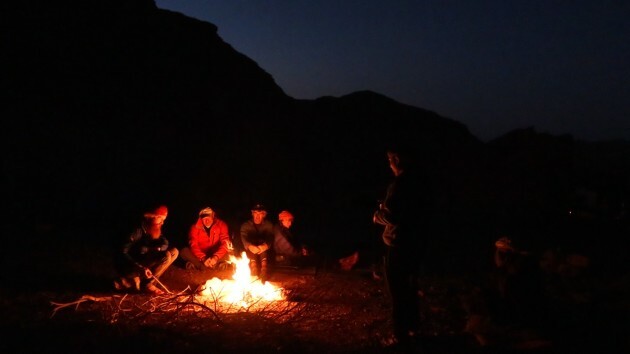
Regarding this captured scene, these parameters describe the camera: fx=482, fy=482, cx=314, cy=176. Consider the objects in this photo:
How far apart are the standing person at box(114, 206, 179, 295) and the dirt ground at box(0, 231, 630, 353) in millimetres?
214

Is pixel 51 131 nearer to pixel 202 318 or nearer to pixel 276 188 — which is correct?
pixel 276 188

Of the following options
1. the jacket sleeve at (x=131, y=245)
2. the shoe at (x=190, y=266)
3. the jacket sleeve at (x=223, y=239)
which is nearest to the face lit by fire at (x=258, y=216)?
the jacket sleeve at (x=223, y=239)

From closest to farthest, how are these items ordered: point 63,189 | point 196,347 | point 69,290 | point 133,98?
point 196,347 < point 69,290 < point 63,189 < point 133,98

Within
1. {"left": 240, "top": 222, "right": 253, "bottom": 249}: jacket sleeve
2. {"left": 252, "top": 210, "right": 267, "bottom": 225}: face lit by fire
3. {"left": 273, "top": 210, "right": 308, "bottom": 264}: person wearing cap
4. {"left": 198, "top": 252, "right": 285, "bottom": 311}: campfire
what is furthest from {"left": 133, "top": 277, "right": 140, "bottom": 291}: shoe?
{"left": 273, "top": 210, "right": 308, "bottom": 264}: person wearing cap

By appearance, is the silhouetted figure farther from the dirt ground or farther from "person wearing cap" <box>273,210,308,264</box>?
"person wearing cap" <box>273,210,308,264</box>

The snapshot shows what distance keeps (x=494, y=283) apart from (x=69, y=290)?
585 centimetres

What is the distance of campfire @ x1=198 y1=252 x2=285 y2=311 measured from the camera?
672 cm

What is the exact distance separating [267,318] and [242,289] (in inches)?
43.7

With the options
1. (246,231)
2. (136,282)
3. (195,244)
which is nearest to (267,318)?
(136,282)

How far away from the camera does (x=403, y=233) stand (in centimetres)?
505

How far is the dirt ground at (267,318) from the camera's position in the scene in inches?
208

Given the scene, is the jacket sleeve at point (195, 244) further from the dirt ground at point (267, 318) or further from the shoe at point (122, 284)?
the shoe at point (122, 284)

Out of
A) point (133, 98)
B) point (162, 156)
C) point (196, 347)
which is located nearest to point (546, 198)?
point (162, 156)

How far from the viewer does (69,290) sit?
7016 millimetres
